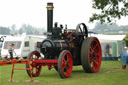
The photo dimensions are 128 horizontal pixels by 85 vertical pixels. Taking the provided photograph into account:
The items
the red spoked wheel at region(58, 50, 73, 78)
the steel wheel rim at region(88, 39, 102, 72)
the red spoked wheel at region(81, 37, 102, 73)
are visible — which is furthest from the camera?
the steel wheel rim at region(88, 39, 102, 72)

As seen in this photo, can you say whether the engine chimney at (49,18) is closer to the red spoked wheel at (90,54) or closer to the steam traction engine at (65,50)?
the steam traction engine at (65,50)

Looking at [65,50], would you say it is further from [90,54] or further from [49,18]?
[90,54]

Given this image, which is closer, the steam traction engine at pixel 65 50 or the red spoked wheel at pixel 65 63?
the red spoked wheel at pixel 65 63

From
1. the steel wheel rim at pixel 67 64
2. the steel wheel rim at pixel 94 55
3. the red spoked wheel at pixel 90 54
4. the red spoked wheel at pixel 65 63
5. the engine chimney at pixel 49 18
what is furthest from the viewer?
the steel wheel rim at pixel 94 55

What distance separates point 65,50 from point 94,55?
243 cm

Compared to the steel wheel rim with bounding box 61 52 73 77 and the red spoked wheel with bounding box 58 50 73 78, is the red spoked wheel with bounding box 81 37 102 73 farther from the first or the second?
the steel wheel rim with bounding box 61 52 73 77

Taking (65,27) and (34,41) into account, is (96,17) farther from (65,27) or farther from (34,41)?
(34,41)

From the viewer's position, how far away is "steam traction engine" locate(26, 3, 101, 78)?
10461 millimetres

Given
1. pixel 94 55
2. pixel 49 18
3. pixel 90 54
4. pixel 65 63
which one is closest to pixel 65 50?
pixel 65 63

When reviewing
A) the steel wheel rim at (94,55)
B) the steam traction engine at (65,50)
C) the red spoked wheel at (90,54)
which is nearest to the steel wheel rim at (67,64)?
the steam traction engine at (65,50)

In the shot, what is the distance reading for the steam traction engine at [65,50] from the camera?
10.5m

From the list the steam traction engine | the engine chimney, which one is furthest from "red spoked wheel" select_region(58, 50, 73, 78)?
the engine chimney

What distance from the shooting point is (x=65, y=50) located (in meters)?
10.3

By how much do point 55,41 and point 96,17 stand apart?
148 inches
